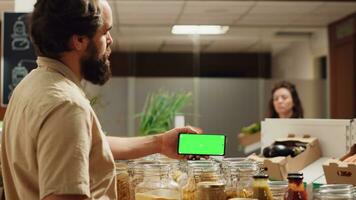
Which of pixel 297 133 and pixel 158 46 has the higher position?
pixel 158 46

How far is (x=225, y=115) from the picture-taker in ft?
25.8

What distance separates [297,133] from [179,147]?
31.2 inches

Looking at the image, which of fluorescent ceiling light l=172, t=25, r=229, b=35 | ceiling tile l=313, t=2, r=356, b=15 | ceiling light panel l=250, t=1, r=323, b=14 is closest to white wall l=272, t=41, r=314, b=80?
fluorescent ceiling light l=172, t=25, r=229, b=35

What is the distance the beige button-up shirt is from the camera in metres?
1.29

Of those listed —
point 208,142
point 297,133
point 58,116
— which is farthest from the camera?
point 297,133

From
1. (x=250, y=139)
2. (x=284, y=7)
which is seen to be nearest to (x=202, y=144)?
(x=250, y=139)

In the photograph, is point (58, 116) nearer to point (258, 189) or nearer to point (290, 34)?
point (258, 189)

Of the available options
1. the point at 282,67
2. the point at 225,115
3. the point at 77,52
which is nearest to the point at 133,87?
the point at 225,115

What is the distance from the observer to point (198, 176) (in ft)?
5.58

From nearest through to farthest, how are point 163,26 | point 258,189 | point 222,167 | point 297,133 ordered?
1. point 258,189
2. point 222,167
3. point 297,133
4. point 163,26

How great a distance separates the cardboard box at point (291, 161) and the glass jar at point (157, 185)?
1.36 feet

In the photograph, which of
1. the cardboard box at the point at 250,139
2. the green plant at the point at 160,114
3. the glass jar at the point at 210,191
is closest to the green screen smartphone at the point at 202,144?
the glass jar at the point at 210,191

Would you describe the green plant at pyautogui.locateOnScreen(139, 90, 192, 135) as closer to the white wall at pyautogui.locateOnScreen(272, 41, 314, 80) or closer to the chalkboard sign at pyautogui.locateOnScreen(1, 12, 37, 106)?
the chalkboard sign at pyautogui.locateOnScreen(1, 12, 37, 106)

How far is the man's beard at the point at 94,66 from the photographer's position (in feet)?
4.86
